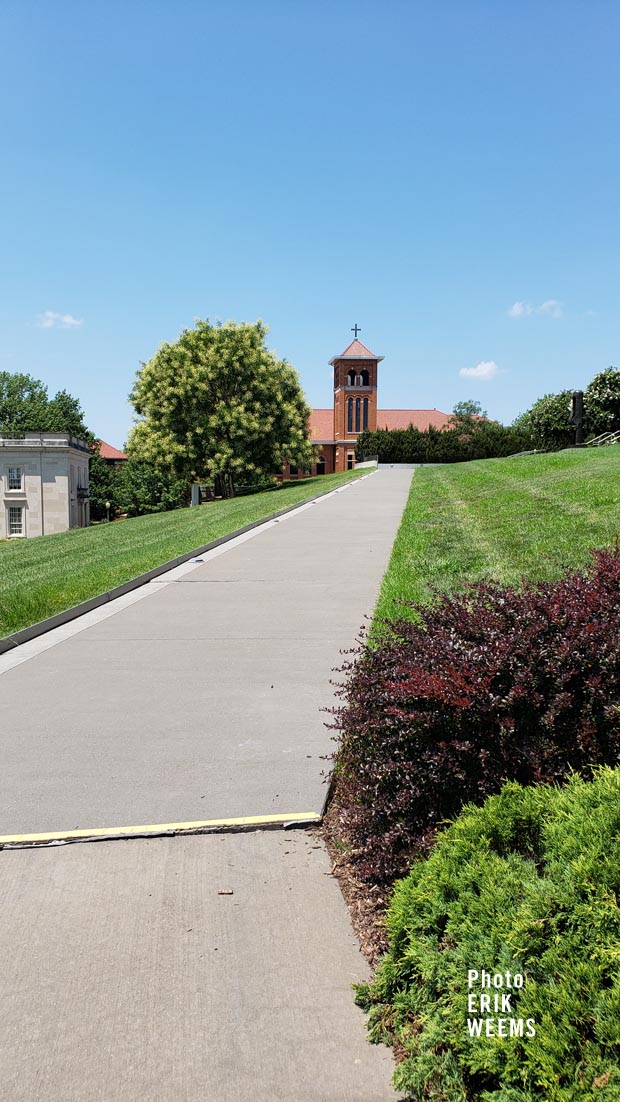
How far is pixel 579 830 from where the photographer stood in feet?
8.16

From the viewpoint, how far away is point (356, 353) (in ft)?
289

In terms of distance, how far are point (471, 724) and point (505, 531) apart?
29.2 ft

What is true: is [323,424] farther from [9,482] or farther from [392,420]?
[9,482]

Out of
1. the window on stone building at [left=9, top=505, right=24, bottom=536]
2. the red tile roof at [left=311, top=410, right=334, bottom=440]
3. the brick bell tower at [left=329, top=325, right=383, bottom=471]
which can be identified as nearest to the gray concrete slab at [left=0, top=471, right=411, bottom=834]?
the window on stone building at [left=9, top=505, right=24, bottom=536]

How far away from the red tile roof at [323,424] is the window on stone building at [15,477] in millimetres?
43763

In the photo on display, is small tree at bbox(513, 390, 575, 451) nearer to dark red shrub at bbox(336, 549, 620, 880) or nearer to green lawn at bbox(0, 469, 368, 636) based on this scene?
green lawn at bbox(0, 469, 368, 636)

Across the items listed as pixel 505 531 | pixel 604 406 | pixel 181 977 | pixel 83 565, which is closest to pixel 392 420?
pixel 604 406

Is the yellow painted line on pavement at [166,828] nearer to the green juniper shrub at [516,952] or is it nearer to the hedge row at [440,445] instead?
the green juniper shrub at [516,952]

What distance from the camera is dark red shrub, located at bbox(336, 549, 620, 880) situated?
3.25 metres

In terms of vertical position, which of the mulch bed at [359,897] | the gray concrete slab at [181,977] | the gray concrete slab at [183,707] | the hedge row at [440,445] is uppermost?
the hedge row at [440,445]

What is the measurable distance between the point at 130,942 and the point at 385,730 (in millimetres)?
1403

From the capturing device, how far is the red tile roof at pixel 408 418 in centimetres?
9488

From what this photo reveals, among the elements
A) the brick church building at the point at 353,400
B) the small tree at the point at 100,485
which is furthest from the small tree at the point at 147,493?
the brick church building at the point at 353,400

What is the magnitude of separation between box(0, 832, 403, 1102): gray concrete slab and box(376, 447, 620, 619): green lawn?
2.23 metres
